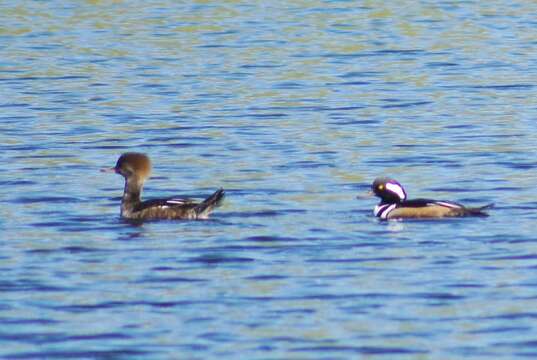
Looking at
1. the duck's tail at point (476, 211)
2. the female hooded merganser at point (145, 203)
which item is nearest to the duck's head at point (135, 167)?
the female hooded merganser at point (145, 203)

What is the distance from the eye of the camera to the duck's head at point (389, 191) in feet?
63.8

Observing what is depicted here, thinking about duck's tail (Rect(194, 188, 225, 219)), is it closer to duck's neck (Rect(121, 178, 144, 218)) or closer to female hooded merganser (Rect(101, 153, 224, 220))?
female hooded merganser (Rect(101, 153, 224, 220))

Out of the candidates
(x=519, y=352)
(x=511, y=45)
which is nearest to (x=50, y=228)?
(x=519, y=352)

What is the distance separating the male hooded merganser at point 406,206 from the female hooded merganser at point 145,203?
169cm

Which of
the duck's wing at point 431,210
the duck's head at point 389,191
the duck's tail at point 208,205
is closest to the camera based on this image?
the duck's wing at point 431,210

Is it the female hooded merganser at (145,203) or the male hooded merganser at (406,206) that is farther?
the female hooded merganser at (145,203)

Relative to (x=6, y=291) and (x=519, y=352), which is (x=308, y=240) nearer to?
(x=6, y=291)

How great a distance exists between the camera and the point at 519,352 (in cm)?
1318

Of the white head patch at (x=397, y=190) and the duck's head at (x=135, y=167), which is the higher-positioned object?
the duck's head at (x=135, y=167)

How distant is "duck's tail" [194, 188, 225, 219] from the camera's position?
1902 cm

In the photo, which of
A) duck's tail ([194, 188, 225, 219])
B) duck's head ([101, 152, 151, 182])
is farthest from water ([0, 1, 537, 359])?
duck's head ([101, 152, 151, 182])

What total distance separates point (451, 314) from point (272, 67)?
20831 mm

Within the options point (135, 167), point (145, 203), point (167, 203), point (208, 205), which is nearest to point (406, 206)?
point (208, 205)

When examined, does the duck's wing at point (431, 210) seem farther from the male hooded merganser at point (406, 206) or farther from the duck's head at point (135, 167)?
the duck's head at point (135, 167)
